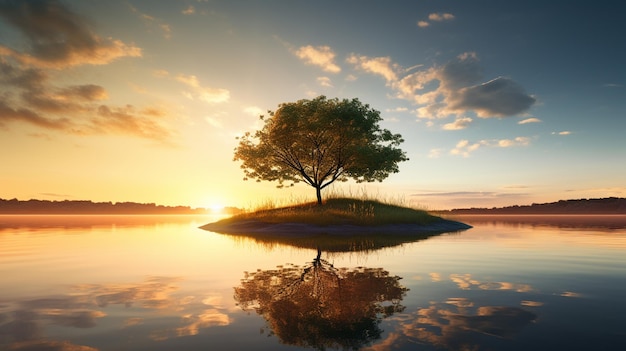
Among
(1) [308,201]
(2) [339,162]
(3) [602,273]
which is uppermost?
(2) [339,162]

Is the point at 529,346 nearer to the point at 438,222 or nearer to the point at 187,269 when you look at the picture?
the point at 187,269

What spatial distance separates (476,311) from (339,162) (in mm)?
33589

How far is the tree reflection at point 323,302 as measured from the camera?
4598mm

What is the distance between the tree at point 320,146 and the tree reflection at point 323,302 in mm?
28270

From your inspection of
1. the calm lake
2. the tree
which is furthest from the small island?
the calm lake

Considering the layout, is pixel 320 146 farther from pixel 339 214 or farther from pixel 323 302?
pixel 323 302

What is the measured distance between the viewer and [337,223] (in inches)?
1156

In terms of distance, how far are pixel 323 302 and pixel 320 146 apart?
1322 inches

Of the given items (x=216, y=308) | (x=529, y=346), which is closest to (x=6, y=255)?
(x=216, y=308)

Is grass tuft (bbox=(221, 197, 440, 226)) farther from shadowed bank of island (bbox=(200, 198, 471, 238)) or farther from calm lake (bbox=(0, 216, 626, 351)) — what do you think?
calm lake (bbox=(0, 216, 626, 351))

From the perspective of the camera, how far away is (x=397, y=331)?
4.68 m

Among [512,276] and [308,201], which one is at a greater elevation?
[308,201]

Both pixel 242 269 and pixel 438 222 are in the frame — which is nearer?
pixel 242 269

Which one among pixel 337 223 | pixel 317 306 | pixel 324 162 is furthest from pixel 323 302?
pixel 324 162
